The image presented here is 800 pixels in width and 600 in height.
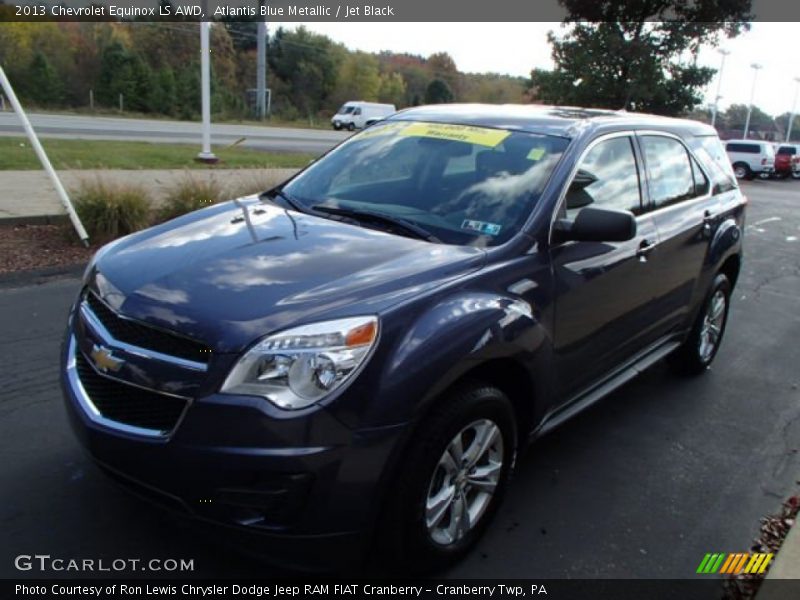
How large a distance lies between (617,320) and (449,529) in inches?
61.2

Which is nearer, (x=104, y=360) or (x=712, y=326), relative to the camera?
(x=104, y=360)

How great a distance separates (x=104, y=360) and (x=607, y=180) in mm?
2627

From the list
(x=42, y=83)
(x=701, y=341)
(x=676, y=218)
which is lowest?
(x=701, y=341)

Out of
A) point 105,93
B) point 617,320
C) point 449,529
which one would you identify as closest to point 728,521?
point 617,320

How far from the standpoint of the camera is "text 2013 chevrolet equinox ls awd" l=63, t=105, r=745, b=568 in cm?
225

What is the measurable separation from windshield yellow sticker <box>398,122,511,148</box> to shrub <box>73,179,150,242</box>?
199 inches

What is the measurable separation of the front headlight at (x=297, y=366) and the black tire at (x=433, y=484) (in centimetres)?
39

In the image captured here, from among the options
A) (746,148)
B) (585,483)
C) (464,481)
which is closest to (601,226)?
(464,481)

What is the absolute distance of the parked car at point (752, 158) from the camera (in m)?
32.2

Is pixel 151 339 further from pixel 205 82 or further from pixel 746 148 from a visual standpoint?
pixel 746 148

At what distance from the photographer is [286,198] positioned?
378 centimetres

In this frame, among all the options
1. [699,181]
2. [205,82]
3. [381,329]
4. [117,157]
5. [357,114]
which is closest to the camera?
[381,329]

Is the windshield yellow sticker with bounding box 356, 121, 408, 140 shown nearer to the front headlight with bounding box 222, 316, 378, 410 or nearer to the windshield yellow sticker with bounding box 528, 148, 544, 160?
the windshield yellow sticker with bounding box 528, 148, 544, 160

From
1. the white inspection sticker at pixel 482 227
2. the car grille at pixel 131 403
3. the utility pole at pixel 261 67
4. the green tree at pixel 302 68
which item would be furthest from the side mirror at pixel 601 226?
the green tree at pixel 302 68
